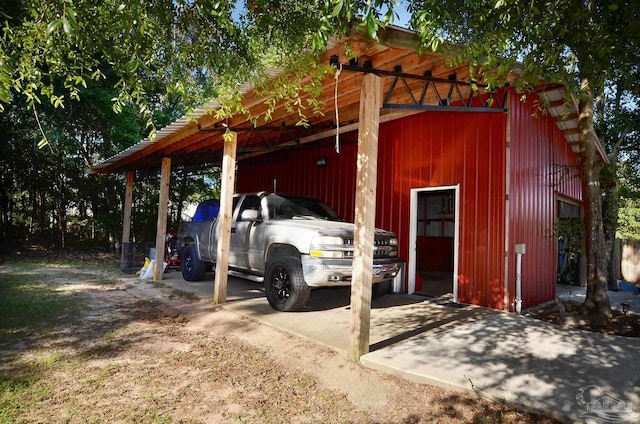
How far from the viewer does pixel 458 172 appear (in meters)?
6.85

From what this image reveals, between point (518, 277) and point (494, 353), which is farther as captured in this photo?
point (518, 277)

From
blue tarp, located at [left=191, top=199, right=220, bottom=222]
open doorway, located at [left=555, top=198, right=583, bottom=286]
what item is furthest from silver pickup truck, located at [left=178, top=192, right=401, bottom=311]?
open doorway, located at [left=555, top=198, right=583, bottom=286]

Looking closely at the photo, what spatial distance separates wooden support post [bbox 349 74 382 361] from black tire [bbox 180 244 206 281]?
5200 millimetres

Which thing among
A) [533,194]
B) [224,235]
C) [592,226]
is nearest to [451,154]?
[533,194]

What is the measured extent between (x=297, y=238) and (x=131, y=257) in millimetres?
6617

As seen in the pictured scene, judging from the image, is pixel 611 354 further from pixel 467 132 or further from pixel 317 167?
pixel 317 167

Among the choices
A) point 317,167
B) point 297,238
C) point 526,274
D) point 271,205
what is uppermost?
point 317,167

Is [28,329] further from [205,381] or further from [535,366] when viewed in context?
[535,366]

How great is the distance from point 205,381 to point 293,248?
2.57 m

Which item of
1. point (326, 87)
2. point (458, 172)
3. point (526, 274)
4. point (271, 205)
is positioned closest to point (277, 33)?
point (326, 87)

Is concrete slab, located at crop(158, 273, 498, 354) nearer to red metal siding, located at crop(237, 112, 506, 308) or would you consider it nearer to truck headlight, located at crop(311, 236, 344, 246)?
red metal siding, located at crop(237, 112, 506, 308)

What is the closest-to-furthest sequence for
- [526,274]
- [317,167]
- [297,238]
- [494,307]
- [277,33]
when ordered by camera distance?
[277,33] → [297,238] → [494,307] → [526,274] → [317,167]

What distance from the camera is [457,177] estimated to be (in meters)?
6.86

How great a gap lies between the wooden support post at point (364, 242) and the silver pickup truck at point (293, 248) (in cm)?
120
